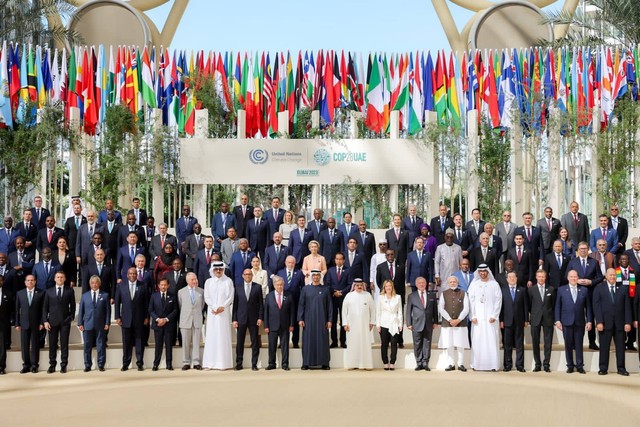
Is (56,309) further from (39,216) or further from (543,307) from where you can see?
(543,307)

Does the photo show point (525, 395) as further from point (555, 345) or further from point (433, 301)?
point (555, 345)

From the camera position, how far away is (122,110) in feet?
71.3

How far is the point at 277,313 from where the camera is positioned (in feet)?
43.8

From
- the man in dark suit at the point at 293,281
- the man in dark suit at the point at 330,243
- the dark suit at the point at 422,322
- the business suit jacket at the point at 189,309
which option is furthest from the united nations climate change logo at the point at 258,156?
the dark suit at the point at 422,322

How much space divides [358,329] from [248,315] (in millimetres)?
1560

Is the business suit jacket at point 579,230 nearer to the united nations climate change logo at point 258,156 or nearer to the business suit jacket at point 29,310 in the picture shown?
the united nations climate change logo at point 258,156

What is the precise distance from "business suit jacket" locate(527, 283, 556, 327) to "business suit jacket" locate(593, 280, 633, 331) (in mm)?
571

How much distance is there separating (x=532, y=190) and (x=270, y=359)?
11491 mm

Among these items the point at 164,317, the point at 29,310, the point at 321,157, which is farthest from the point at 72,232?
the point at 321,157

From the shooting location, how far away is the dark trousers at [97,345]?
13.1 metres

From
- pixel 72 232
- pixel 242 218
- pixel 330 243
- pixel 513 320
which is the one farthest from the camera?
pixel 242 218

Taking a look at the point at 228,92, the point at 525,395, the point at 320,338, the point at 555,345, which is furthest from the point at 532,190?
the point at 525,395

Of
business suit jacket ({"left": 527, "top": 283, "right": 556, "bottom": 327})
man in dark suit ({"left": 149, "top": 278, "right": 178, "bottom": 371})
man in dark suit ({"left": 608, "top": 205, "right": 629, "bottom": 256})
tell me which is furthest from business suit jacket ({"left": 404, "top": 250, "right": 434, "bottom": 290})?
man in dark suit ({"left": 149, "top": 278, "right": 178, "bottom": 371})

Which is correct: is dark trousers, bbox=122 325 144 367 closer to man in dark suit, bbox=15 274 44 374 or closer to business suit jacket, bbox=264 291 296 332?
man in dark suit, bbox=15 274 44 374
